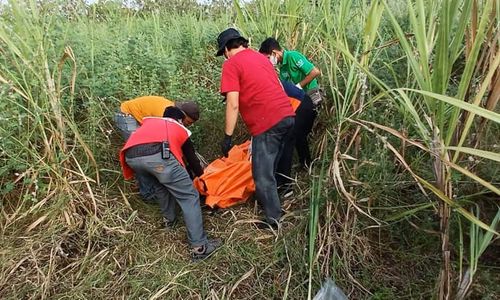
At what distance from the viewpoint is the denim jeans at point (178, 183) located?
2.90 metres

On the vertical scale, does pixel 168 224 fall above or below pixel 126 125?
below

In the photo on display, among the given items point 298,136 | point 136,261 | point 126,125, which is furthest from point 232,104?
point 136,261

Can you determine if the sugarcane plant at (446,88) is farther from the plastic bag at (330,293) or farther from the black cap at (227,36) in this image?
the black cap at (227,36)

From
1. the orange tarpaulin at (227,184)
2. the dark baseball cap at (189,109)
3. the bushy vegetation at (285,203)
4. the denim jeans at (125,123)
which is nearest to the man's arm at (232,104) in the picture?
the dark baseball cap at (189,109)

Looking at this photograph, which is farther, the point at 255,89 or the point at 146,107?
the point at 146,107

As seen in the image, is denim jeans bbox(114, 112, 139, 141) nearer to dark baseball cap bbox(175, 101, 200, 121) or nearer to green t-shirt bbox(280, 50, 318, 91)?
dark baseball cap bbox(175, 101, 200, 121)

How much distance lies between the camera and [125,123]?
3.62 metres

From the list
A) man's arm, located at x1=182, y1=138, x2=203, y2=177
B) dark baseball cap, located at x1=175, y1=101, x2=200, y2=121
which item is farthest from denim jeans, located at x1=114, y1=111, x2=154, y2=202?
dark baseball cap, located at x1=175, y1=101, x2=200, y2=121

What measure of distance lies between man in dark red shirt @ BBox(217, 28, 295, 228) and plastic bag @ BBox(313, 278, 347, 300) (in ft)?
2.30

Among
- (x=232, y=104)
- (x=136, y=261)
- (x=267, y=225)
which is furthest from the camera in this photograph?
(x=267, y=225)

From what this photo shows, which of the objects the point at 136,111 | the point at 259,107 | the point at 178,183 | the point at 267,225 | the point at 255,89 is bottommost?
the point at 267,225

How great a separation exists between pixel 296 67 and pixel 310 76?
0.15 meters

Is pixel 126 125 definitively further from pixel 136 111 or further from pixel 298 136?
pixel 298 136

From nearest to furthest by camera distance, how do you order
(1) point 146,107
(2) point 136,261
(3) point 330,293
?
(3) point 330,293, (2) point 136,261, (1) point 146,107
